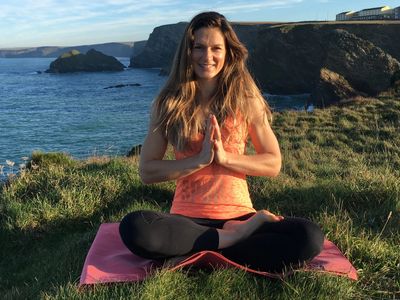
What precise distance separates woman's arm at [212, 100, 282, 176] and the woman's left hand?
0.05 m

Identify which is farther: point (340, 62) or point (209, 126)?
point (340, 62)

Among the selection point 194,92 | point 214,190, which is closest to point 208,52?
point 194,92

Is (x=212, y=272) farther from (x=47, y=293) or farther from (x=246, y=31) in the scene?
(x=246, y=31)

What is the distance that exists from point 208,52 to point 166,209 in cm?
219

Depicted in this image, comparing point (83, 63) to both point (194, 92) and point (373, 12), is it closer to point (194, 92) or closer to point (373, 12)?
point (373, 12)

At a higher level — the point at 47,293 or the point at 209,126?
the point at 209,126

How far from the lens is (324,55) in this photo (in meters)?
52.2

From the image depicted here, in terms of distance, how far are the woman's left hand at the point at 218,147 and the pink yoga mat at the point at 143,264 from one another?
62cm

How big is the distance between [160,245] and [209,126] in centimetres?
86

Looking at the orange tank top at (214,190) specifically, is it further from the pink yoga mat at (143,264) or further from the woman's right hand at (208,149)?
the pink yoga mat at (143,264)

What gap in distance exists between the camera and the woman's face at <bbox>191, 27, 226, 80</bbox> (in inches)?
137

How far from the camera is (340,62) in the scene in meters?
48.3

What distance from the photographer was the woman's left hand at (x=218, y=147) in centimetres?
329

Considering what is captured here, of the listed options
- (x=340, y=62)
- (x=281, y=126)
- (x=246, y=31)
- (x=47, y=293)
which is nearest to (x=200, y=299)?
(x=47, y=293)
